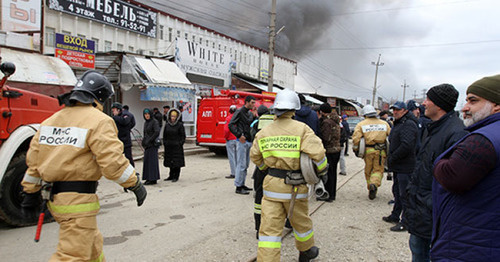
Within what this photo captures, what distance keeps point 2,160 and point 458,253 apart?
488 cm

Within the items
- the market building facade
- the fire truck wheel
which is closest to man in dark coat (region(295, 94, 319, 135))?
the fire truck wheel

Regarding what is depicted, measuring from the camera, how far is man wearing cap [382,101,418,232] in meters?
4.93

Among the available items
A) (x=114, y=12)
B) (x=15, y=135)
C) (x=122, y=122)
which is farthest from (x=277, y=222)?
(x=114, y=12)

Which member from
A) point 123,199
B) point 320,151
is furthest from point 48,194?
point 123,199

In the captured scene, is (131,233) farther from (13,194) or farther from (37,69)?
(37,69)

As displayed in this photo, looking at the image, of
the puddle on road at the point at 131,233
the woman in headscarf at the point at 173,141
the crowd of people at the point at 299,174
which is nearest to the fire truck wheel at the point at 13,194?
the puddle on road at the point at 131,233

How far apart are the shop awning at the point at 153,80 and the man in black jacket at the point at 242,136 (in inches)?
282

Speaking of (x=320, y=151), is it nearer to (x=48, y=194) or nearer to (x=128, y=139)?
(x=48, y=194)

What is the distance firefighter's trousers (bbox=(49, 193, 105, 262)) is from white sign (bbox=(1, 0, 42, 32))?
1503cm

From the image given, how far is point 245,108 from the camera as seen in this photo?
7.13 m

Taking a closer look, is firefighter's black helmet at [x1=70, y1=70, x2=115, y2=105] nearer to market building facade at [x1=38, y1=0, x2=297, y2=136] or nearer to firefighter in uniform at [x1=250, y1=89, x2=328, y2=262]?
firefighter in uniform at [x1=250, y1=89, x2=328, y2=262]

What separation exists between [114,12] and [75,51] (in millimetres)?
14345

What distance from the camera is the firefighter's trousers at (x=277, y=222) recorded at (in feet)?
9.83

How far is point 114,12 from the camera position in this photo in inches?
988
